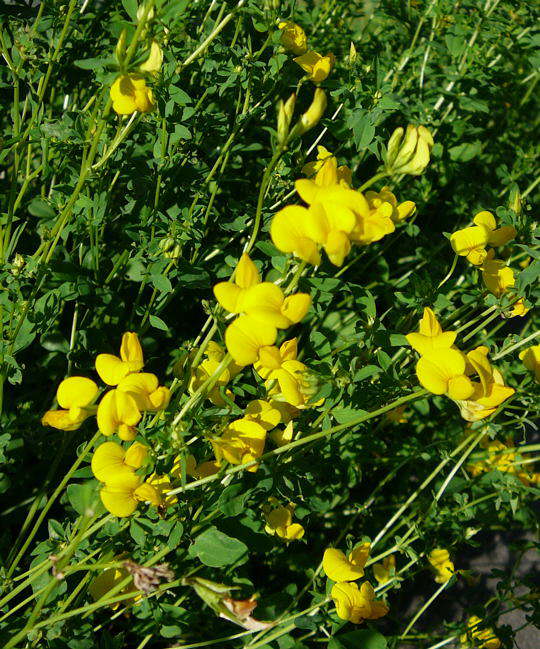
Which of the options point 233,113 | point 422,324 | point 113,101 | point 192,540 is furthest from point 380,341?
point 233,113

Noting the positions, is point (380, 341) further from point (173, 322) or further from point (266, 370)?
point (173, 322)

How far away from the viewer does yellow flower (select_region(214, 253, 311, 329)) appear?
3.51 ft

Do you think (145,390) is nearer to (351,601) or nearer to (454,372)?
(454,372)

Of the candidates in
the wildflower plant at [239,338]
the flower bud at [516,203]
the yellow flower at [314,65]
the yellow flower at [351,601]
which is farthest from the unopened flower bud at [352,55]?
the yellow flower at [351,601]

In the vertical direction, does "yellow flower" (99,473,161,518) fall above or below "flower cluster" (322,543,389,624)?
above

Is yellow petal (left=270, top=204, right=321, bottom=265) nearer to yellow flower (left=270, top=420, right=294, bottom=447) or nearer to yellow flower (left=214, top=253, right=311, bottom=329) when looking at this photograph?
yellow flower (left=214, top=253, right=311, bottom=329)

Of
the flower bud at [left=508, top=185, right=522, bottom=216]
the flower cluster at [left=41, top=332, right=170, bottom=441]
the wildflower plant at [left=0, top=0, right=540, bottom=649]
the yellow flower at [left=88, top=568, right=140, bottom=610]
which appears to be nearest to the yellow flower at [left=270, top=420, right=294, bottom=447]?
the wildflower plant at [left=0, top=0, right=540, bottom=649]

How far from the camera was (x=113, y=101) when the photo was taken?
1.32 meters

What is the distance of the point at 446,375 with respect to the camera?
125 centimetres

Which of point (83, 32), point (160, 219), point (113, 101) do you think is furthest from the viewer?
point (83, 32)

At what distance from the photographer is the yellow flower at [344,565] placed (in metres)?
1.57

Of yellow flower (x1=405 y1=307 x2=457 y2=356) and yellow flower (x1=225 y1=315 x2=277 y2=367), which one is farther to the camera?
yellow flower (x1=405 y1=307 x2=457 y2=356)

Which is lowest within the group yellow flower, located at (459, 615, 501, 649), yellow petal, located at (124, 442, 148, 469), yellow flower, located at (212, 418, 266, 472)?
yellow flower, located at (459, 615, 501, 649)

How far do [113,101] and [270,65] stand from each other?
2.43 ft
